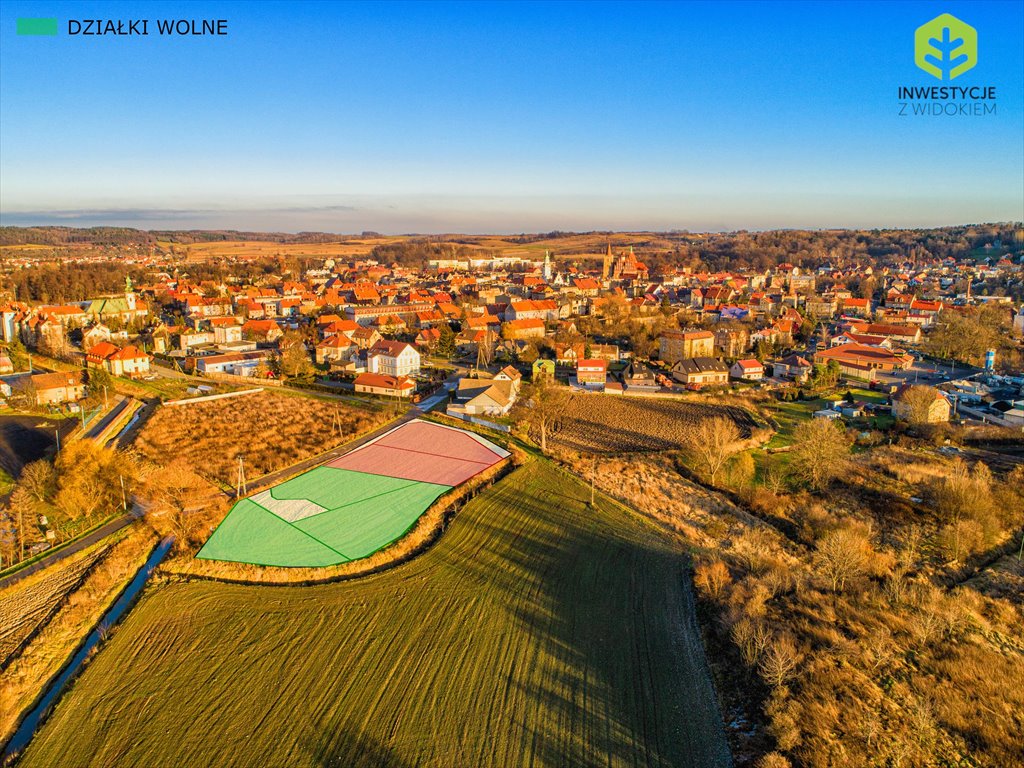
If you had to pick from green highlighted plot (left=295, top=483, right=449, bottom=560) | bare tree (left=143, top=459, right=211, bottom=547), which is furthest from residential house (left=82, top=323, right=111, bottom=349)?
green highlighted plot (left=295, top=483, right=449, bottom=560)

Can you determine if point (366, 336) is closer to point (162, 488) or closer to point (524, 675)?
point (162, 488)

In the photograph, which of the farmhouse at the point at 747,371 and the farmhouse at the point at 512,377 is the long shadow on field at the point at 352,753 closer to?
the farmhouse at the point at 512,377

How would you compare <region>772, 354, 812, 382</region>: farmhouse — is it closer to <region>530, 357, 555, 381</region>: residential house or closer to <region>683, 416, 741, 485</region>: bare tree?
<region>683, 416, 741, 485</region>: bare tree

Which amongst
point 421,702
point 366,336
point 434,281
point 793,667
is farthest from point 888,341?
point 434,281

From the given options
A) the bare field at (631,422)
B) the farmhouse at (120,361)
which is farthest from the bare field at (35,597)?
the farmhouse at (120,361)

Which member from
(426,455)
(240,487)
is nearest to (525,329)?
(426,455)

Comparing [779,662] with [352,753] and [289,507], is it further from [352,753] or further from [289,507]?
[289,507]
